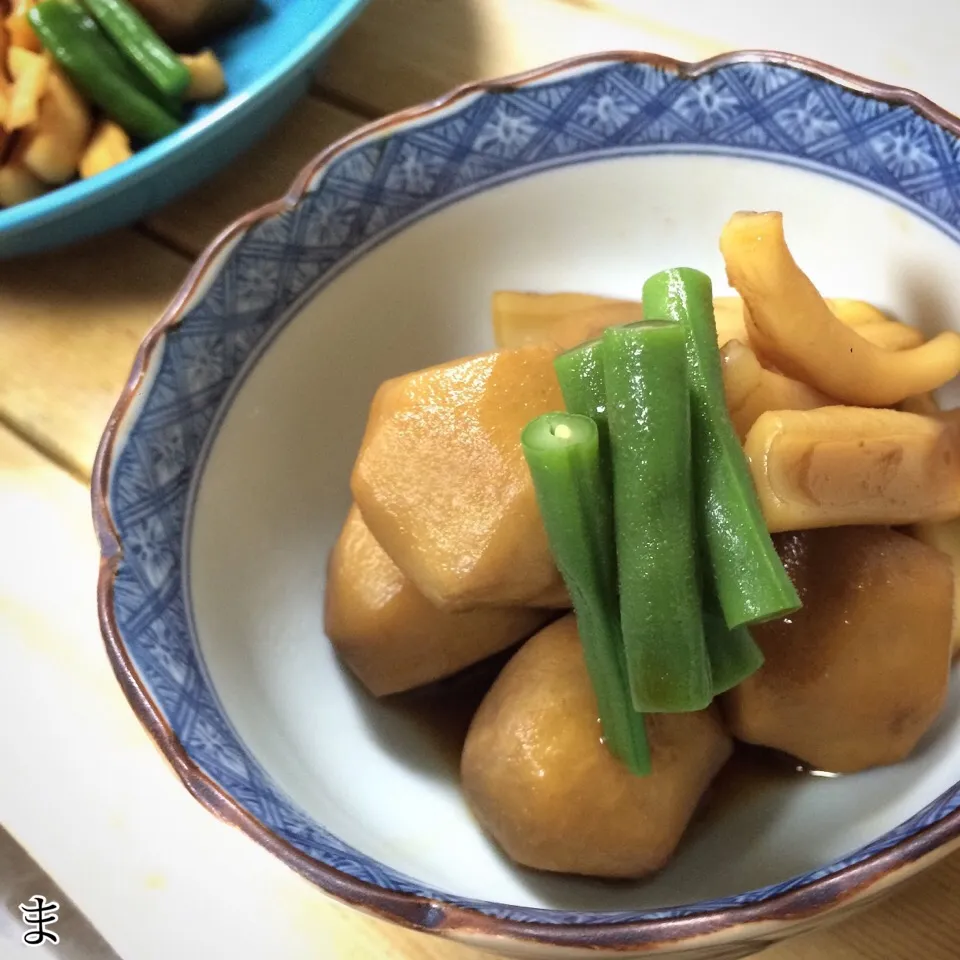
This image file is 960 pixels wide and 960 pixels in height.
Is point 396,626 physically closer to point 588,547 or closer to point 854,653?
point 588,547

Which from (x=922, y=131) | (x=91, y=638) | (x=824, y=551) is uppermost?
(x=922, y=131)

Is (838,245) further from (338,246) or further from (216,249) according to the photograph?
(216,249)

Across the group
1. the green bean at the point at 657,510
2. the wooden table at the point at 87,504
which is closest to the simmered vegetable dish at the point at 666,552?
the green bean at the point at 657,510

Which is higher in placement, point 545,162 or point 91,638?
point 545,162

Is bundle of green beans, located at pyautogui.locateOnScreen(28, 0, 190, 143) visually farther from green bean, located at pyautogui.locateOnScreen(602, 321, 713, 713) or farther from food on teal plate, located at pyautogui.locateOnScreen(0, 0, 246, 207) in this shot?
green bean, located at pyautogui.locateOnScreen(602, 321, 713, 713)

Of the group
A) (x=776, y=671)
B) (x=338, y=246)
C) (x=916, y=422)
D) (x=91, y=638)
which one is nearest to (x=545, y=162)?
(x=338, y=246)

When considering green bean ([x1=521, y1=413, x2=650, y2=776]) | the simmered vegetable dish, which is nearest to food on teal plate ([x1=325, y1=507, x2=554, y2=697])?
the simmered vegetable dish

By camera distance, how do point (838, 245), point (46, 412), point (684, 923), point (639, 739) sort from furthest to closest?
1. point (46, 412)
2. point (838, 245)
3. point (639, 739)
4. point (684, 923)
